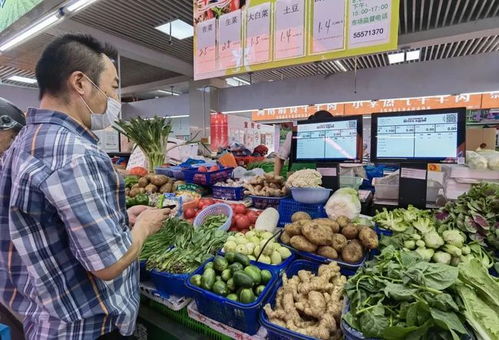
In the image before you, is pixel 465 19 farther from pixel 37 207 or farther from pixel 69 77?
pixel 37 207

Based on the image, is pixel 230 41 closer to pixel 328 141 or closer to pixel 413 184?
pixel 328 141

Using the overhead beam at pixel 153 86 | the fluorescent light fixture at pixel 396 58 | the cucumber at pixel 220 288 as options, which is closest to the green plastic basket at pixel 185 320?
the cucumber at pixel 220 288

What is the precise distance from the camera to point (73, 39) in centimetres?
115

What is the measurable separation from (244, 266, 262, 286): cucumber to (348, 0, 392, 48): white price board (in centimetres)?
190

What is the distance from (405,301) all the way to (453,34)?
20.5 ft

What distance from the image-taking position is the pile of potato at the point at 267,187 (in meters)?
2.33

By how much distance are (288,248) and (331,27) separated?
185 centimetres

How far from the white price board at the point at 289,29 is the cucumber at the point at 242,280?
199 cm

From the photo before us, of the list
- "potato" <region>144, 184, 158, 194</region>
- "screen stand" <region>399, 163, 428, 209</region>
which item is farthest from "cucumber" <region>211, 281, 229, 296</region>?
"potato" <region>144, 184, 158, 194</region>

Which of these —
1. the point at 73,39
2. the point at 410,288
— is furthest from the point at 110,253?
the point at 410,288

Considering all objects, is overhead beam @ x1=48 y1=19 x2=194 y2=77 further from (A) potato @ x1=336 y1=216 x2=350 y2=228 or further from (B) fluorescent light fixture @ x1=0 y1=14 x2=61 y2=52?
(A) potato @ x1=336 y1=216 x2=350 y2=228

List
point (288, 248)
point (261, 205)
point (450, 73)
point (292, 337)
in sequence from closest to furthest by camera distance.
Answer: point (292, 337), point (288, 248), point (261, 205), point (450, 73)

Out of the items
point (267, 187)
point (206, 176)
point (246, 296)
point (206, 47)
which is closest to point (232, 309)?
point (246, 296)

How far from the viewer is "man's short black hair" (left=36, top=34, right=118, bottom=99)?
1.09 m
